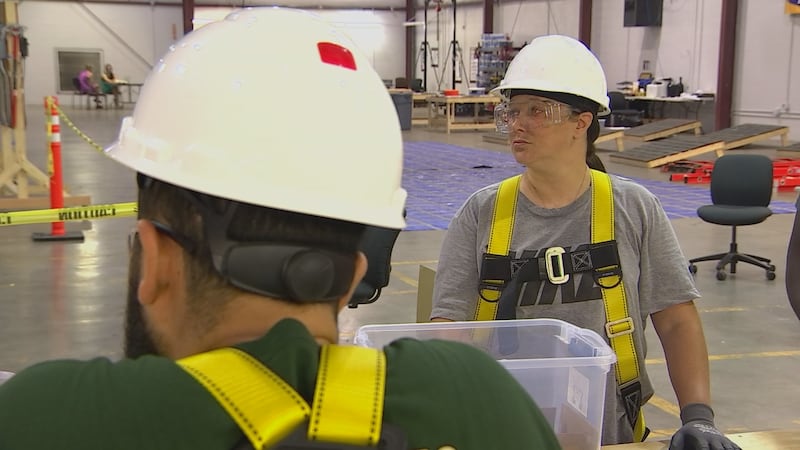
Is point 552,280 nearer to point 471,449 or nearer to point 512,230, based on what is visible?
point 512,230

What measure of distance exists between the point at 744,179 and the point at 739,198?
190 millimetres

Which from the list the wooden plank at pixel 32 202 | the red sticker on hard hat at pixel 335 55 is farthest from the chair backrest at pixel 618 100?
the red sticker on hard hat at pixel 335 55

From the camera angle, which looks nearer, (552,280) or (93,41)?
(552,280)

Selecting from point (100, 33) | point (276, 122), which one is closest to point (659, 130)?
point (276, 122)

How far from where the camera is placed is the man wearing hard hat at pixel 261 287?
88 cm

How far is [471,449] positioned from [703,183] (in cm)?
1379

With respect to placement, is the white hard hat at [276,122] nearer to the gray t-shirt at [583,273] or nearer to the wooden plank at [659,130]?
the gray t-shirt at [583,273]

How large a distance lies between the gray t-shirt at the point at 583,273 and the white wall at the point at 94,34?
34299mm

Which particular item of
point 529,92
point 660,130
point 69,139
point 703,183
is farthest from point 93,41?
point 529,92

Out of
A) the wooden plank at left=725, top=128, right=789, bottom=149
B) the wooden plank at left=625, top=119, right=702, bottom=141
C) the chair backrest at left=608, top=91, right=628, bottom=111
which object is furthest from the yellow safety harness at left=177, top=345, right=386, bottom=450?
the chair backrest at left=608, top=91, right=628, bottom=111

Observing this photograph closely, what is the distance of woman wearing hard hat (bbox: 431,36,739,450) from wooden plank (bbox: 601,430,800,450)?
5.2 inches

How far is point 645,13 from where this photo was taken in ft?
74.9

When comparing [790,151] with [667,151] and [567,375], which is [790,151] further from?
[567,375]

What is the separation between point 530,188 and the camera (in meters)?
2.71
